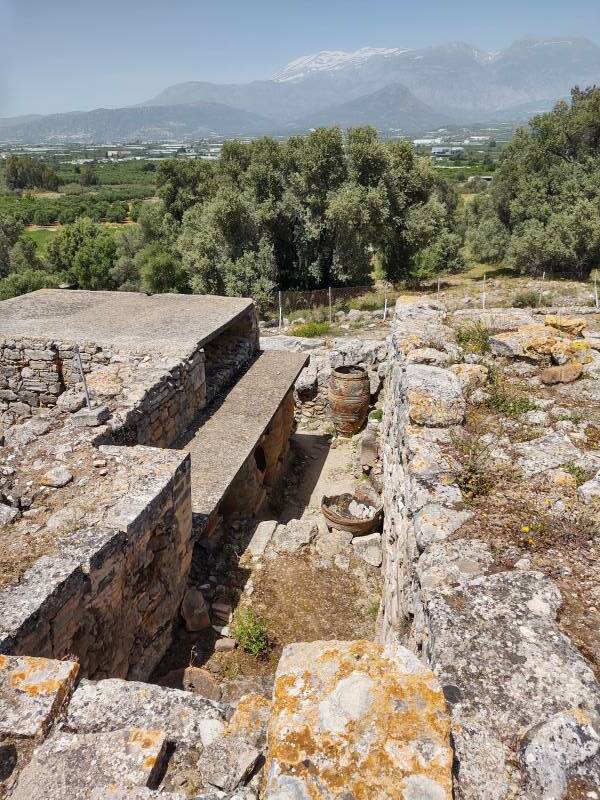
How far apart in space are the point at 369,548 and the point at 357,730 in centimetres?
558

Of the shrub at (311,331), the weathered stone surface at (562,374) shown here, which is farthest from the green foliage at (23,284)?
the weathered stone surface at (562,374)

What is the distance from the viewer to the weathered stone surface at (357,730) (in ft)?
6.55

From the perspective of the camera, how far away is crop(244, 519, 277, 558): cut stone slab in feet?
24.1

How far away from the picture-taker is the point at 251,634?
571 centimetres

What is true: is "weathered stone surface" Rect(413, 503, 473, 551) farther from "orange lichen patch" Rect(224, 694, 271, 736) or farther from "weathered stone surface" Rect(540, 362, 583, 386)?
"weathered stone surface" Rect(540, 362, 583, 386)

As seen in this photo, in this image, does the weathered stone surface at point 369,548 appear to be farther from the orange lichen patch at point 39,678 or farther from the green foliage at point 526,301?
the green foliage at point 526,301

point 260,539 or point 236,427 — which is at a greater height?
point 236,427

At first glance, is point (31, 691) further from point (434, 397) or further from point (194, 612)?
point (434, 397)

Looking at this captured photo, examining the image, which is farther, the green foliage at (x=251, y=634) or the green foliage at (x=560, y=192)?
the green foliage at (x=560, y=192)

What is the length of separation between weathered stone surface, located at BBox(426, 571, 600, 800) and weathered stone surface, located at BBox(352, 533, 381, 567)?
4.43m

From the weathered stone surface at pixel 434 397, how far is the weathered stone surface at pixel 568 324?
223 cm

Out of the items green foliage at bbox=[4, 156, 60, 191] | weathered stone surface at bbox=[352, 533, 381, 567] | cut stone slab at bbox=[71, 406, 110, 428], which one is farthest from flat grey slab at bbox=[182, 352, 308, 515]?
green foliage at bbox=[4, 156, 60, 191]

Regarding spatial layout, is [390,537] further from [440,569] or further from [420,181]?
[420,181]

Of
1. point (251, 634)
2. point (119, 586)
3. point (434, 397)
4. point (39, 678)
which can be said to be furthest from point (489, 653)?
point (251, 634)
